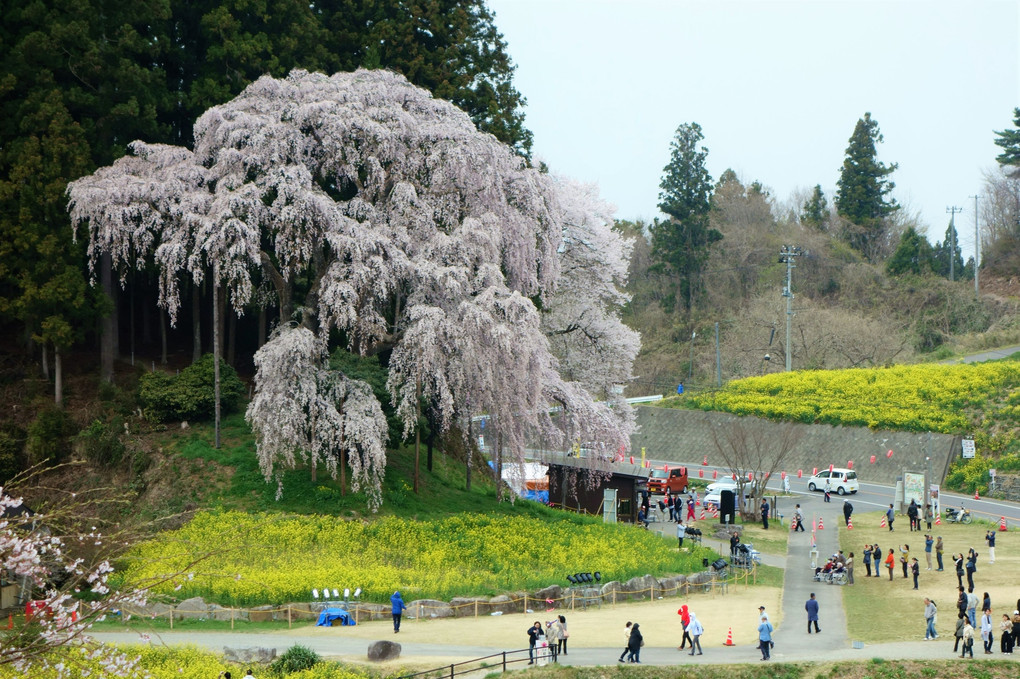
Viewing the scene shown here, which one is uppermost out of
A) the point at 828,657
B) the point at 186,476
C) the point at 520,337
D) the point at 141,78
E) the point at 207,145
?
the point at 141,78

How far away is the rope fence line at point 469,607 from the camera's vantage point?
27828 millimetres

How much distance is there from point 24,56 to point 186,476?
1661cm

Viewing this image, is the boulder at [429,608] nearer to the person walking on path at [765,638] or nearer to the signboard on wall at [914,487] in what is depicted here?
the person walking on path at [765,638]

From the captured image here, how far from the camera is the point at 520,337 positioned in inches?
1455

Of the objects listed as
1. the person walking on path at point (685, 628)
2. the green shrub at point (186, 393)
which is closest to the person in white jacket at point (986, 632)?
the person walking on path at point (685, 628)

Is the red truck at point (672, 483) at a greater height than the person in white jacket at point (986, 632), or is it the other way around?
the red truck at point (672, 483)

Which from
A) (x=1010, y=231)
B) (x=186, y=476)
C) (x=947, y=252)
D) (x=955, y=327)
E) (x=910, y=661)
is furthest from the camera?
(x=947, y=252)

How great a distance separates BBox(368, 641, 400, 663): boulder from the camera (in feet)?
78.3

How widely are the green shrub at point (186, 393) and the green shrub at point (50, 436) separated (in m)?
2.92

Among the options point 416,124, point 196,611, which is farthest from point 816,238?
point 196,611

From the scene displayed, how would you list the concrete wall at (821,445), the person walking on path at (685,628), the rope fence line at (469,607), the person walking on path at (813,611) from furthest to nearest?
the concrete wall at (821,445)
the person walking on path at (813,611)
the rope fence line at (469,607)
the person walking on path at (685,628)

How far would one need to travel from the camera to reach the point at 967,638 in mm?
25016

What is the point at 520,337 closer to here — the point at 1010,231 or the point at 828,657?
the point at 828,657

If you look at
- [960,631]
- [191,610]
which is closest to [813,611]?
[960,631]
